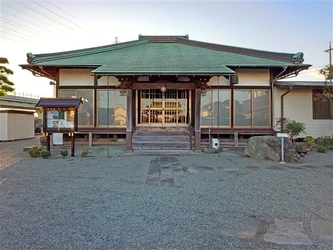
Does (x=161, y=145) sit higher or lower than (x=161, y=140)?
lower

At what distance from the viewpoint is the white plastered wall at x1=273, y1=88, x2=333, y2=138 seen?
459 inches

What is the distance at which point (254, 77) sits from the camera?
11391mm

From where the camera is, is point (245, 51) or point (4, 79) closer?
point (245, 51)

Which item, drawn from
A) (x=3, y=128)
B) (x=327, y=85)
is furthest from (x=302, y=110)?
(x=3, y=128)

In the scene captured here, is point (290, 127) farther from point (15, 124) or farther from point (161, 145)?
point (15, 124)

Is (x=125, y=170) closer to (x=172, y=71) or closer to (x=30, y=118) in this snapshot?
(x=172, y=71)

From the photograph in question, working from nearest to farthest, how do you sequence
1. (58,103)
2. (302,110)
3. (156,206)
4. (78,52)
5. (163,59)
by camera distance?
(156,206) < (58,103) < (163,59) < (302,110) < (78,52)

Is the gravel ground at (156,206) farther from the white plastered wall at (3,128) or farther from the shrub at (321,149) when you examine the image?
the white plastered wall at (3,128)

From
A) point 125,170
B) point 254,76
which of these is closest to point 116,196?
point 125,170

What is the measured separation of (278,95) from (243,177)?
7392 mm

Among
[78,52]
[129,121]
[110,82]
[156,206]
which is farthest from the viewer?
[78,52]

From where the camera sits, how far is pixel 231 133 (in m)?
11.2

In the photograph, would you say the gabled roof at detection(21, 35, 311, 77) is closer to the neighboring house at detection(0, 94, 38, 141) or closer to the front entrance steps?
the front entrance steps

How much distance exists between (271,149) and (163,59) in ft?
20.2
